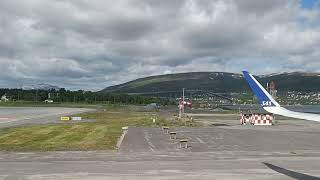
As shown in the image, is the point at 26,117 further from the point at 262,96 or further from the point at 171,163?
the point at 262,96

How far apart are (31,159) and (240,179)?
1200 centimetres

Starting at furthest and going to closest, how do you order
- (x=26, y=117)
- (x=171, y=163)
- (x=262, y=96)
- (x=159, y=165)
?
1. (x=26, y=117)
2. (x=171, y=163)
3. (x=159, y=165)
4. (x=262, y=96)

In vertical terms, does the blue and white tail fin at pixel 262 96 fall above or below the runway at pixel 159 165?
above

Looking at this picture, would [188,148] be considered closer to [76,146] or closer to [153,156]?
[153,156]

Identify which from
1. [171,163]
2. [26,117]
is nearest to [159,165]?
[171,163]

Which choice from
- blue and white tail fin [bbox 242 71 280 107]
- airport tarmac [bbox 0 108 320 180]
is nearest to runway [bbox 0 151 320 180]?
airport tarmac [bbox 0 108 320 180]

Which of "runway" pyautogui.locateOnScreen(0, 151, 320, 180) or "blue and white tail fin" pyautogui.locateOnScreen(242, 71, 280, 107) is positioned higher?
"blue and white tail fin" pyautogui.locateOnScreen(242, 71, 280, 107)

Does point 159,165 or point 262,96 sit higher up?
point 262,96

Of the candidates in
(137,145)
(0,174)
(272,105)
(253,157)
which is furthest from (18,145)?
(272,105)

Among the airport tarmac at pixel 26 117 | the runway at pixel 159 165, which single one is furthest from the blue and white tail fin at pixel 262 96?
the airport tarmac at pixel 26 117

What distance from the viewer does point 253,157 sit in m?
25.8

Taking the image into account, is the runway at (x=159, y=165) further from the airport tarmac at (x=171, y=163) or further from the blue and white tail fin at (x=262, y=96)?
the blue and white tail fin at (x=262, y=96)

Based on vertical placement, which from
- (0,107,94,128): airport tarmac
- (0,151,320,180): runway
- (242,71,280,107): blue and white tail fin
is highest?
(242,71,280,107): blue and white tail fin

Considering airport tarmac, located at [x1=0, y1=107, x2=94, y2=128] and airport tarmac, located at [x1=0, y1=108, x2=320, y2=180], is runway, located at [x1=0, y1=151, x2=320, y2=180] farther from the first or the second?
airport tarmac, located at [x1=0, y1=107, x2=94, y2=128]
